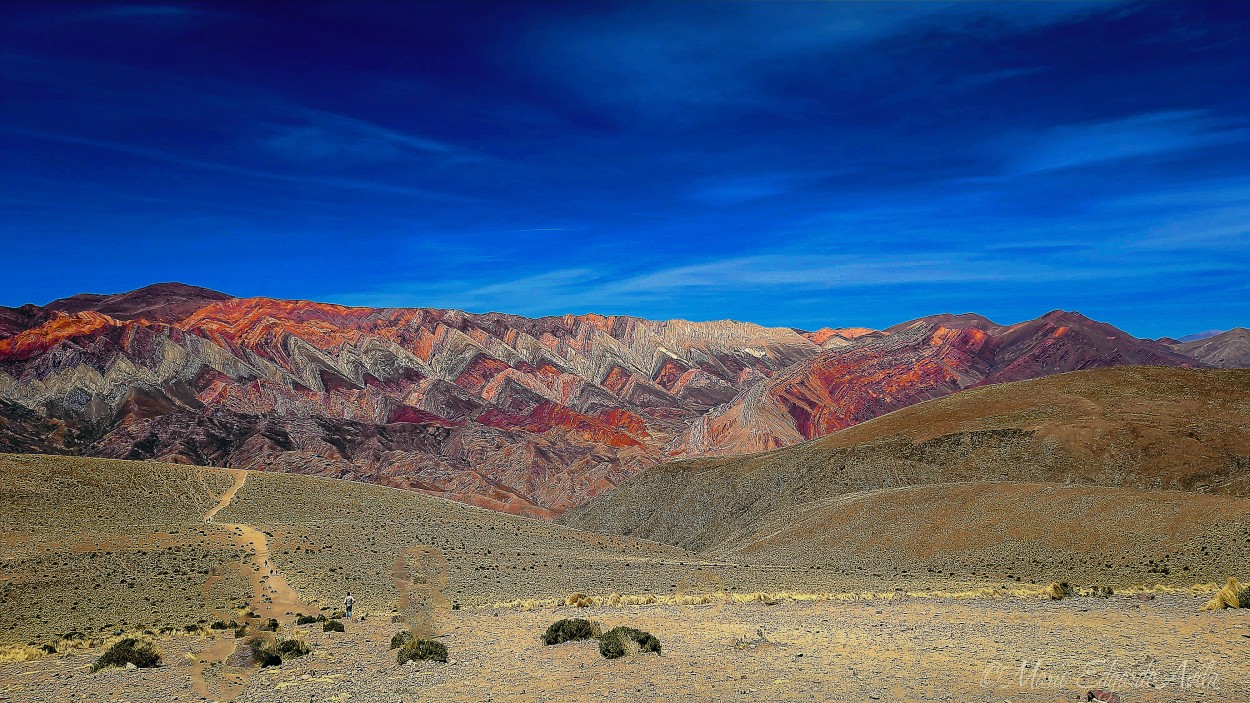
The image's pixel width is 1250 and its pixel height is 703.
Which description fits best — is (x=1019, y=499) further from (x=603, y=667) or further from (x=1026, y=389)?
(x=603, y=667)

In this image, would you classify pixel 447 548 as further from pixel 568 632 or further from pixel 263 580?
pixel 568 632

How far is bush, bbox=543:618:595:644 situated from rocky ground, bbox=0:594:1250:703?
1.64 feet

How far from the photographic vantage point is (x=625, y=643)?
19.2 meters

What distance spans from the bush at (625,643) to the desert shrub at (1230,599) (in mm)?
13487

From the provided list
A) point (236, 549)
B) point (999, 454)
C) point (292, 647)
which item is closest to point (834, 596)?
point (292, 647)

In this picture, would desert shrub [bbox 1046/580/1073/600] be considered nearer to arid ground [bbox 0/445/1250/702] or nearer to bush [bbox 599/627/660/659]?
arid ground [bbox 0/445/1250/702]

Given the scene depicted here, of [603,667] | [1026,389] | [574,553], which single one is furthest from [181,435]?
[603,667]

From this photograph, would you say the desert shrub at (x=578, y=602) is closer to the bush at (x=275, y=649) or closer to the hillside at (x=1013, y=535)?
the bush at (x=275, y=649)

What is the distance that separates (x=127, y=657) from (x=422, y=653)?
7.15m

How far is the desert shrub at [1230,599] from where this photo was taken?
20500mm

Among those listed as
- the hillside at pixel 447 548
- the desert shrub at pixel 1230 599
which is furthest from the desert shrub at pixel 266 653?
the desert shrub at pixel 1230 599

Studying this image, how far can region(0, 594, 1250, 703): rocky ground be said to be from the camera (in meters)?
15.2

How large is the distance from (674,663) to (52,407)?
19177 centimetres

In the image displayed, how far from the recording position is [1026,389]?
80.4 metres
